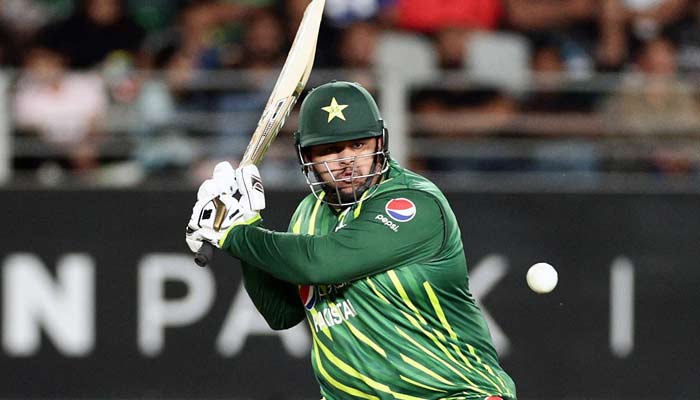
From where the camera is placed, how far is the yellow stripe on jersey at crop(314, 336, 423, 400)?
422cm

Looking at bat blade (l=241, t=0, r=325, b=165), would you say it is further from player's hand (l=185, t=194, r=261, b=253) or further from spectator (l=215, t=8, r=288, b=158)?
spectator (l=215, t=8, r=288, b=158)

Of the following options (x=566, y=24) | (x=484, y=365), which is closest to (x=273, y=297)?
(x=484, y=365)

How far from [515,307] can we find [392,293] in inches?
163

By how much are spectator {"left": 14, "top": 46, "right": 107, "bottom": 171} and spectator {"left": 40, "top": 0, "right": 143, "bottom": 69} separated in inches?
12.6

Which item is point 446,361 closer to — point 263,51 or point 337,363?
point 337,363

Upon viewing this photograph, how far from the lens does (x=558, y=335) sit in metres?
8.22

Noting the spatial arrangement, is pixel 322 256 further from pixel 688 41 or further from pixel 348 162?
pixel 688 41

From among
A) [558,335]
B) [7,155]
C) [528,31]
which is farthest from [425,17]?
[7,155]

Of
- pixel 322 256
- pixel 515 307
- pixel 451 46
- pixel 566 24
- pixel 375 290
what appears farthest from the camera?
pixel 566 24

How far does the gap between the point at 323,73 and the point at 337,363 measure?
442 centimetres

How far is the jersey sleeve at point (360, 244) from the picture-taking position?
412 centimetres

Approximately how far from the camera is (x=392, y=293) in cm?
420

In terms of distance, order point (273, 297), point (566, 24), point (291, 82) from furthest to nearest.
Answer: point (566, 24)
point (291, 82)
point (273, 297)

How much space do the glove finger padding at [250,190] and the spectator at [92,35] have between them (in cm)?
463
